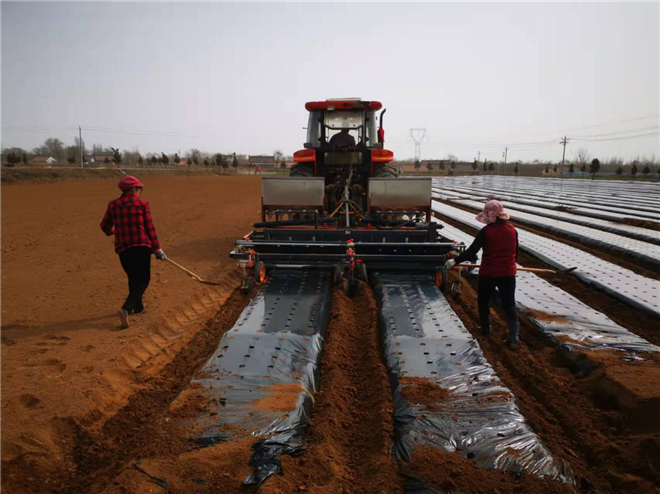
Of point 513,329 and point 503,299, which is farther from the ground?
point 503,299

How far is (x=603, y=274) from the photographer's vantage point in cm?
618

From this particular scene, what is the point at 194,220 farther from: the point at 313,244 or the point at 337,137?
the point at 313,244

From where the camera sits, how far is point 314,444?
2.72m

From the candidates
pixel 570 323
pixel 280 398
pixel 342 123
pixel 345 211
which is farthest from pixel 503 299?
pixel 342 123

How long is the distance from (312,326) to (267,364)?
893 mm

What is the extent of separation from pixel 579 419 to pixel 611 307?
2.75 metres

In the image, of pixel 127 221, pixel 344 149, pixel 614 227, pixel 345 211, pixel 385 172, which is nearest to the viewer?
pixel 127 221

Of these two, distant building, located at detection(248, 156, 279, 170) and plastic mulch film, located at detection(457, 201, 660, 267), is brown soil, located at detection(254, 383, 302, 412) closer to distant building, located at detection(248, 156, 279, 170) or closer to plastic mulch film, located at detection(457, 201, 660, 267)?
plastic mulch film, located at detection(457, 201, 660, 267)

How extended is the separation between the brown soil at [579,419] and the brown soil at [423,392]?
55 cm

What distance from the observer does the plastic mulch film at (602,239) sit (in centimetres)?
734

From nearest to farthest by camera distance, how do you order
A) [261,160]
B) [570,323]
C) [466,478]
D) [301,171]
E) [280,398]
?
[466,478]
[280,398]
[570,323]
[301,171]
[261,160]

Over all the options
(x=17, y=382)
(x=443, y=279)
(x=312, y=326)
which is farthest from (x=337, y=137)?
(x=17, y=382)

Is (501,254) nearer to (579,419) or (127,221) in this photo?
(579,419)

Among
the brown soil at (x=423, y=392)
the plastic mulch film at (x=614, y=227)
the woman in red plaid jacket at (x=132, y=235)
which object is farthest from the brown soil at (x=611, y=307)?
the woman in red plaid jacket at (x=132, y=235)
